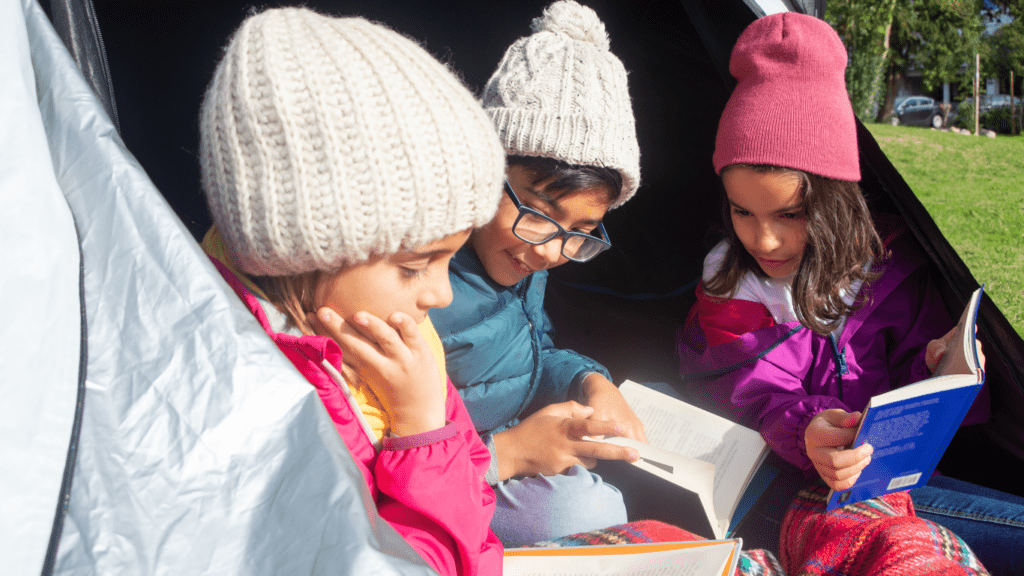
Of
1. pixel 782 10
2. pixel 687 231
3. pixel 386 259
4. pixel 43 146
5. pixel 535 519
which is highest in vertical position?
pixel 782 10

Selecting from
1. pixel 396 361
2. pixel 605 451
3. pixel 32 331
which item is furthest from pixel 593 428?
pixel 32 331

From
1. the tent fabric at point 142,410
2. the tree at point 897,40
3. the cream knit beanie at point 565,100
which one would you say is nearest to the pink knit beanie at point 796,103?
the cream knit beanie at point 565,100

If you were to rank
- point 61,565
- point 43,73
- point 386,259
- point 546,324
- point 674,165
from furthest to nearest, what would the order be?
point 674,165, point 546,324, point 386,259, point 43,73, point 61,565

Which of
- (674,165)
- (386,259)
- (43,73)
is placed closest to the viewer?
(43,73)

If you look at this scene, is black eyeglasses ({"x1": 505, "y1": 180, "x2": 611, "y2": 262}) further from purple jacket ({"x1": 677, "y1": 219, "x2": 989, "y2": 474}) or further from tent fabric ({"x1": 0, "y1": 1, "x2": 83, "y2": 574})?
tent fabric ({"x1": 0, "y1": 1, "x2": 83, "y2": 574})

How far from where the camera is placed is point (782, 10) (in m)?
1.41

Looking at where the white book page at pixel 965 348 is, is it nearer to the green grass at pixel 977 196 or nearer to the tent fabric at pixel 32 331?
the tent fabric at pixel 32 331

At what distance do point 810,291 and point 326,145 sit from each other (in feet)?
3.74

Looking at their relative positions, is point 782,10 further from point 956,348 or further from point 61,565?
point 61,565

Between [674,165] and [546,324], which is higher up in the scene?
[674,165]

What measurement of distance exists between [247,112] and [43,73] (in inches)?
9.0

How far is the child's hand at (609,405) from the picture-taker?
4.28ft

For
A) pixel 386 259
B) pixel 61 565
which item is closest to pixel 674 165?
pixel 386 259

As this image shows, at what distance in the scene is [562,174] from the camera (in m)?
1.20
